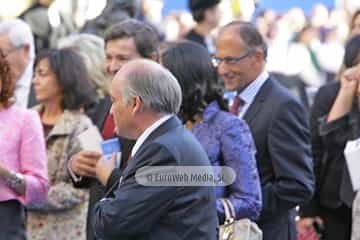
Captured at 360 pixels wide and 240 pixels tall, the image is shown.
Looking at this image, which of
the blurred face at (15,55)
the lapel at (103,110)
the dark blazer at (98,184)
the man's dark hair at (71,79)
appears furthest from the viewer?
the blurred face at (15,55)

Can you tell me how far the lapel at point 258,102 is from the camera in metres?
5.90

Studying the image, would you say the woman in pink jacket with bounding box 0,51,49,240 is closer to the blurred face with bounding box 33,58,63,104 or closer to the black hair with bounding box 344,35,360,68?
the blurred face with bounding box 33,58,63,104

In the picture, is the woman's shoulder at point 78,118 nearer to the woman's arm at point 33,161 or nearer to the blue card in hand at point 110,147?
the woman's arm at point 33,161

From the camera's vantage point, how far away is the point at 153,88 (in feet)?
15.0

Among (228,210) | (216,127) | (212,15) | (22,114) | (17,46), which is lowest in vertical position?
(212,15)

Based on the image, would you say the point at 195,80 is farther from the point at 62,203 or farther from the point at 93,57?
the point at 93,57

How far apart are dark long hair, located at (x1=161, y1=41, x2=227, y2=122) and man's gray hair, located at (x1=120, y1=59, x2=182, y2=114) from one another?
0.78m

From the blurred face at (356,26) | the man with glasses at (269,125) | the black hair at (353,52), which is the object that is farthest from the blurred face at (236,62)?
the blurred face at (356,26)

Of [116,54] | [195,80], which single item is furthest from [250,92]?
[116,54]

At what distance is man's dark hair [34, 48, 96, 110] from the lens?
6.72 m

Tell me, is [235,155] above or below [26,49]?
above

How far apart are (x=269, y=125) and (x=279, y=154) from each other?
17cm

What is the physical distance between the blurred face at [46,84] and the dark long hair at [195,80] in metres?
1.42

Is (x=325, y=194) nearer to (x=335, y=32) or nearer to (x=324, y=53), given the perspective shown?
(x=324, y=53)
